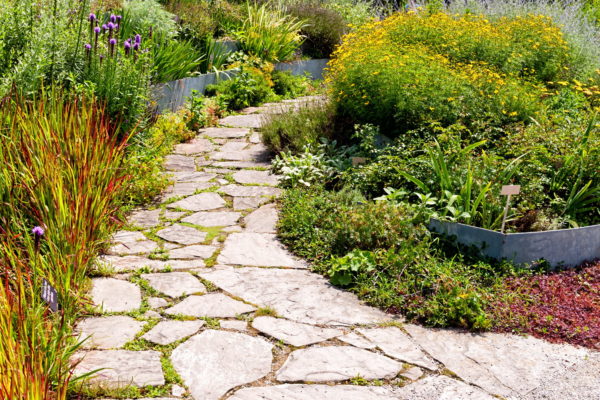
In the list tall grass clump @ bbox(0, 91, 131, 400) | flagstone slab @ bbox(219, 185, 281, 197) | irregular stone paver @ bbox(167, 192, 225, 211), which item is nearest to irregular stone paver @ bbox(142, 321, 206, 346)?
tall grass clump @ bbox(0, 91, 131, 400)

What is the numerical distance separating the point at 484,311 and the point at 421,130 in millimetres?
2234

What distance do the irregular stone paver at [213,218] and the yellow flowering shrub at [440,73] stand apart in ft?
6.13

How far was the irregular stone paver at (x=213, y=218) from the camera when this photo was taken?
5176 millimetres

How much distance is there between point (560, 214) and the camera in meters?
4.88

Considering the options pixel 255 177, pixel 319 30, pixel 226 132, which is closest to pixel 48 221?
pixel 255 177

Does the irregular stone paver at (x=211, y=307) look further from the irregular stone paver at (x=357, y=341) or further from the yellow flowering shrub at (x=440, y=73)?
the yellow flowering shrub at (x=440, y=73)

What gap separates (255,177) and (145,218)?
59.7 inches

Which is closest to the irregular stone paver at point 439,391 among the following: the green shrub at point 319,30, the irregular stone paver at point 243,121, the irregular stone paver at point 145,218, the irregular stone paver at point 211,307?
the irregular stone paver at point 211,307

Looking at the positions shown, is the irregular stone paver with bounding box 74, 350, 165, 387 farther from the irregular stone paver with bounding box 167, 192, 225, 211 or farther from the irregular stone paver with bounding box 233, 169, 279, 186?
the irregular stone paver with bounding box 233, 169, 279, 186

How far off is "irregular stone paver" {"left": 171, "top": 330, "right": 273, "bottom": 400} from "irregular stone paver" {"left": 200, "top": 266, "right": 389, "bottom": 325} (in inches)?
17.2

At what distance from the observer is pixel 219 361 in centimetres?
322

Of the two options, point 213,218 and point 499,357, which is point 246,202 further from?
point 499,357

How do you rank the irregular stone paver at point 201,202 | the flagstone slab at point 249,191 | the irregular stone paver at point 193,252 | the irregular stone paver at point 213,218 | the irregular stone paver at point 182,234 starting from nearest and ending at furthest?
the irregular stone paver at point 193,252, the irregular stone paver at point 182,234, the irregular stone paver at point 213,218, the irregular stone paver at point 201,202, the flagstone slab at point 249,191

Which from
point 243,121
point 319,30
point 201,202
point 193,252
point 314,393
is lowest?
point 314,393
